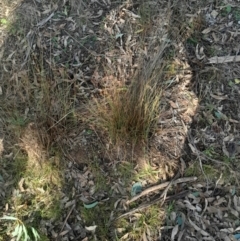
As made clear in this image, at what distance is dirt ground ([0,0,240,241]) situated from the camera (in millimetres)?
2543

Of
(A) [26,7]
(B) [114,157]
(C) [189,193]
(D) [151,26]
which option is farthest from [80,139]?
(A) [26,7]

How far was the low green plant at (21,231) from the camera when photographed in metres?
2.37

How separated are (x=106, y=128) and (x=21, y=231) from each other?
762 millimetres

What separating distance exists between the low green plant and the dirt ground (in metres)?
0.03

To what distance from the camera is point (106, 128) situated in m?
2.68

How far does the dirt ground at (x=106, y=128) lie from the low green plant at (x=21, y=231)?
3 centimetres

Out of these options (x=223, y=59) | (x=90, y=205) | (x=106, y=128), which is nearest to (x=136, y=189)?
(x=90, y=205)

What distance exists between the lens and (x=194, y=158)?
2.65 meters

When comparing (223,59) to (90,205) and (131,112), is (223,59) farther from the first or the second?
(90,205)

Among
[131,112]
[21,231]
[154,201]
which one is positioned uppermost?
[131,112]

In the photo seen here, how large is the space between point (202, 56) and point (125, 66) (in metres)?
0.52

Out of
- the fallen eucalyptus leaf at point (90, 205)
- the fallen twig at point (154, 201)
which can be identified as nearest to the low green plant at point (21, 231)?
the fallen eucalyptus leaf at point (90, 205)

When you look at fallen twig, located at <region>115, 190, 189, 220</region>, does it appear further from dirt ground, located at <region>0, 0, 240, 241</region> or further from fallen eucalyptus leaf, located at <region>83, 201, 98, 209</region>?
fallen eucalyptus leaf, located at <region>83, 201, 98, 209</region>

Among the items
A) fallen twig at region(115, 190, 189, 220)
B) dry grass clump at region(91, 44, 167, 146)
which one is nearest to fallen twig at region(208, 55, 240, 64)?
dry grass clump at region(91, 44, 167, 146)
